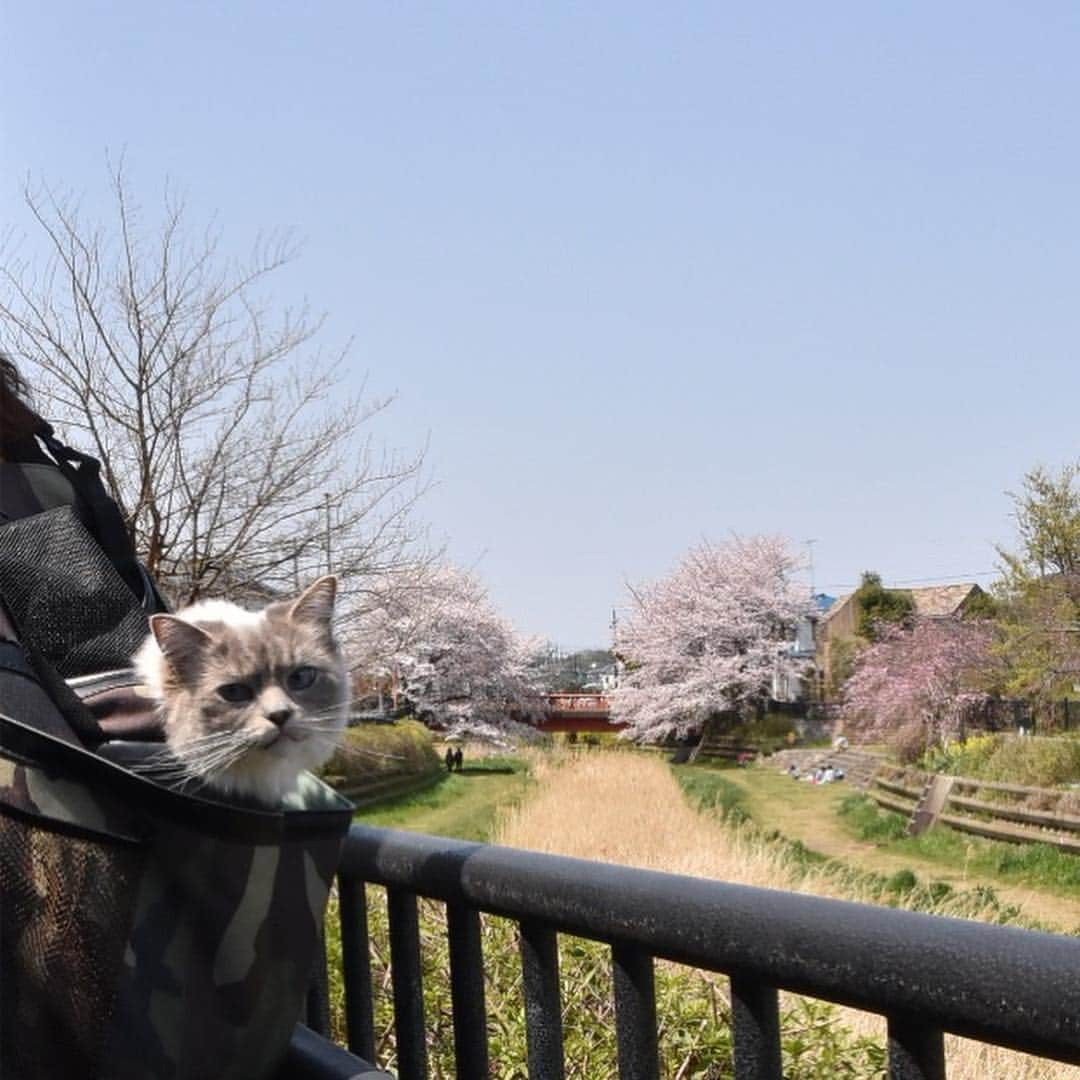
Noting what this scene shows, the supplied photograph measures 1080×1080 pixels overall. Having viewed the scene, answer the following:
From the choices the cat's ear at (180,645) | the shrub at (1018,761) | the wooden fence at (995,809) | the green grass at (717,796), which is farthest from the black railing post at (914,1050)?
the shrub at (1018,761)

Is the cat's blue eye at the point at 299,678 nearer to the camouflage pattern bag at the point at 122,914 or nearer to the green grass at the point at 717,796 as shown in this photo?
the camouflage pattern bag at the point at 122,914

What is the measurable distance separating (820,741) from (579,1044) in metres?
43.2

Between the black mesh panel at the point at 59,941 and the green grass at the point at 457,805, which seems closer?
the black mesh panel at the point at 59,941

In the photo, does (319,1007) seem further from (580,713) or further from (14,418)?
(580,713)

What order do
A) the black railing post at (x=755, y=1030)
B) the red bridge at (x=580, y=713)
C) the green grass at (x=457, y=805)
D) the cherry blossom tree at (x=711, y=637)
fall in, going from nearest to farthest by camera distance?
1. the black railing post at (x=755, y=1030)
2. the green grass at (x=457, y=805)
3. the cherry blossom tree at (x=711, y=637)
4. the red bridge at (x=580, y=713)

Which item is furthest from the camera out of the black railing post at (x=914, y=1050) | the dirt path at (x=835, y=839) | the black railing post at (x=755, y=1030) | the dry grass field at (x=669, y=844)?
the dirt path at (x=835, y=839)

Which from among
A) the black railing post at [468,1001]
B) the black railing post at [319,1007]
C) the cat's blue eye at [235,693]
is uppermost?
the cat's blue eye at [235,693]

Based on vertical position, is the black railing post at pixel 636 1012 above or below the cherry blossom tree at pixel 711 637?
Answer: above

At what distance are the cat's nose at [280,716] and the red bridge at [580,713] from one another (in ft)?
176

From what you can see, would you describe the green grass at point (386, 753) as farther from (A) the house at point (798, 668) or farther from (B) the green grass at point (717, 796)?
(A) the house at point (798, 668)

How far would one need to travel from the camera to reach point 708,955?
1271mm

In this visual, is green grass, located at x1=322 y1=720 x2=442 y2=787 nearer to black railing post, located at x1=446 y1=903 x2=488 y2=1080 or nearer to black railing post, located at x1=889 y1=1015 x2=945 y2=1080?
black railing post, located at x1=446 y1=903 x2=488 y2=1080

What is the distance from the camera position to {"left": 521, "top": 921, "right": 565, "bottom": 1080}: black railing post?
62.0 inches

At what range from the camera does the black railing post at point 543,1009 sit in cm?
158
